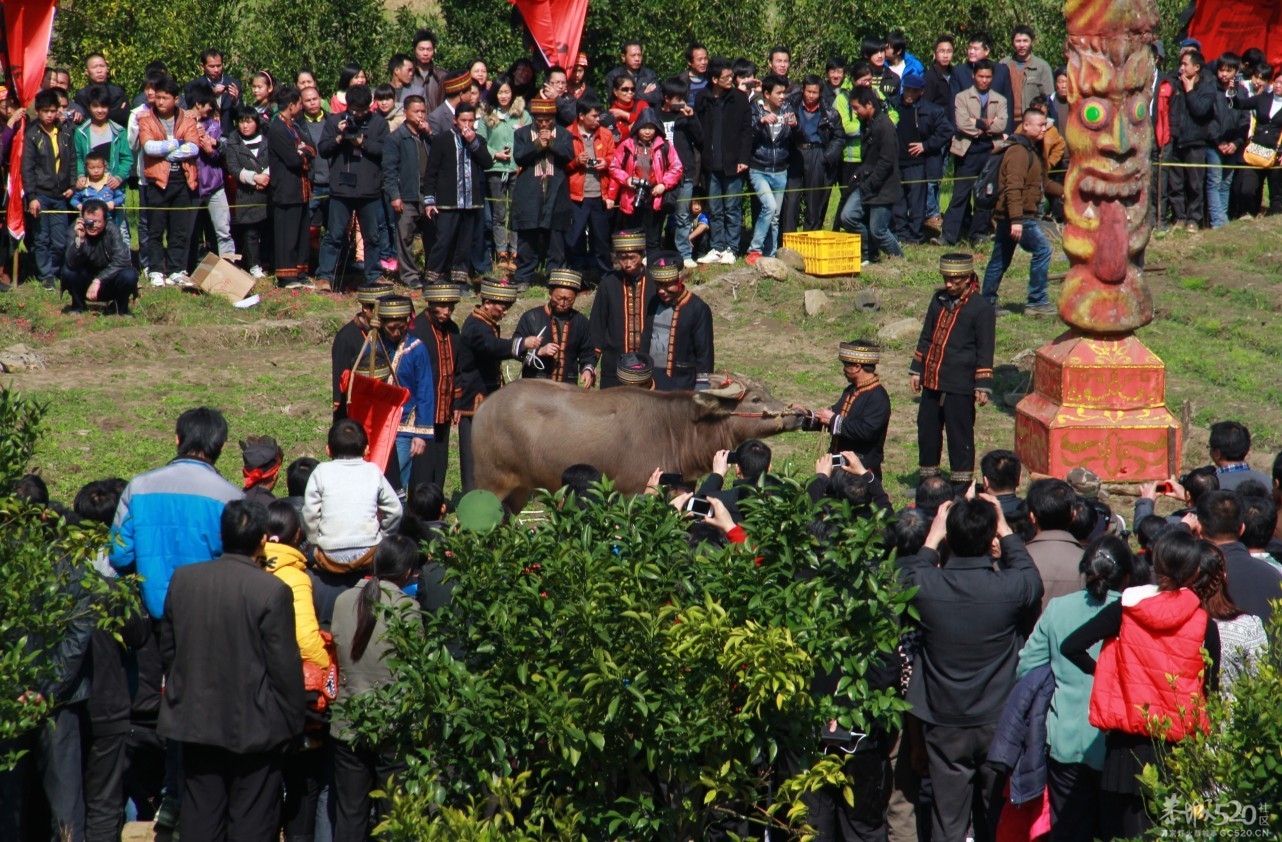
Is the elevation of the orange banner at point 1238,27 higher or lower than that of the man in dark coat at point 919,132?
higher

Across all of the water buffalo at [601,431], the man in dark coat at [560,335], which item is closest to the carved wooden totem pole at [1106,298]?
the water buffalo at [601,431]

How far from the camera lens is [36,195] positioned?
1670cm

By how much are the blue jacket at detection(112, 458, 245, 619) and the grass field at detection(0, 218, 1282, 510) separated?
204 inches

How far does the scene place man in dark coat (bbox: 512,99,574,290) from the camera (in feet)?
56.4

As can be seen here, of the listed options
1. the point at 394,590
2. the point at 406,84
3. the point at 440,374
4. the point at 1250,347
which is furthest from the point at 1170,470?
the point at 406,84

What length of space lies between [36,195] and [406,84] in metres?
4.39

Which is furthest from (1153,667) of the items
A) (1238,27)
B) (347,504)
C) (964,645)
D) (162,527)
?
(1238,27)

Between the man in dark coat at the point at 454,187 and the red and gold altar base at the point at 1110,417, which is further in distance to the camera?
the man in dark coat at the point at 454,187

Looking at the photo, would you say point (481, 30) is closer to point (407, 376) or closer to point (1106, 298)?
point (1106, 298)

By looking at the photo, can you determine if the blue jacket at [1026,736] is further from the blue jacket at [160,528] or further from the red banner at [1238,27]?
the red banner at [1238,27]

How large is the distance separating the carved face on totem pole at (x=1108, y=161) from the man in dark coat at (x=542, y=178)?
638 centimetres

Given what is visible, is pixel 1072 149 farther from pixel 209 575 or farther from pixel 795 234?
pixel 209 575

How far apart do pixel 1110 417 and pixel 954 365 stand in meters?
1.46

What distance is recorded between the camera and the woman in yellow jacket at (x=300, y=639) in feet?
23.9
